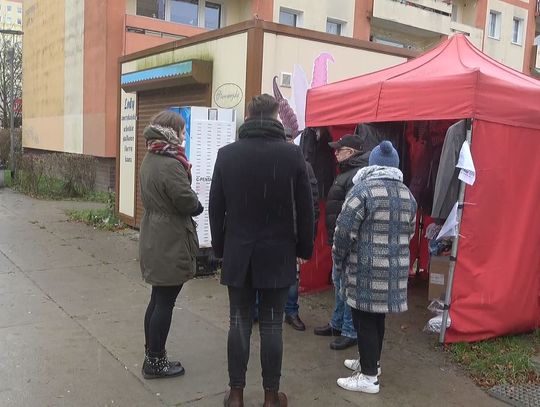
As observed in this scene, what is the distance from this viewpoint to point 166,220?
3529mm

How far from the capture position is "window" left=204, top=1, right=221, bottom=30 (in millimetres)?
17953

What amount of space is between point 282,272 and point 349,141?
162cm

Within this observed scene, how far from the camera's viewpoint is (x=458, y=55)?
5.24m

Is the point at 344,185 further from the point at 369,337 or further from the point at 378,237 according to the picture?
the point at 369,337

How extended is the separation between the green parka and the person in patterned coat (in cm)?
102

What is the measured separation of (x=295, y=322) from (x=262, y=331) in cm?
182

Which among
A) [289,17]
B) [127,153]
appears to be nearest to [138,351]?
[127,153]

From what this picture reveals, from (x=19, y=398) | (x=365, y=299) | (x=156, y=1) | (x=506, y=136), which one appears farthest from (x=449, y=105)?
(x=156, y=1)

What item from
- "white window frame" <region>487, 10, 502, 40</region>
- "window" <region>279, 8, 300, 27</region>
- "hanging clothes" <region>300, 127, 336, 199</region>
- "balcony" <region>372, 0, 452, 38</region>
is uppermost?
"white window frame" <region>487, 10, 502, 40</region>

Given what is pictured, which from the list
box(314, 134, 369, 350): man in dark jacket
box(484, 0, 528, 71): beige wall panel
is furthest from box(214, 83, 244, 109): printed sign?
box(484, 0, 528, 71): beige wall panel

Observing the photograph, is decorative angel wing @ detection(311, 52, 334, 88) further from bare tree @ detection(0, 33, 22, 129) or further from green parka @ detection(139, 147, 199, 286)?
bare tree @ detection(0, 33, 22, 129)

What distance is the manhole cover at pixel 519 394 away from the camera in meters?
3.72

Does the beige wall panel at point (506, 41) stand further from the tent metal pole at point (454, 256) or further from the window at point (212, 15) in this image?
the tent metal pole at point (454, 256)

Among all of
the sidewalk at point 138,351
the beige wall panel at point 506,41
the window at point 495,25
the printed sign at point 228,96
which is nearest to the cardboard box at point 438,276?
the sidewalk at point 138,351
